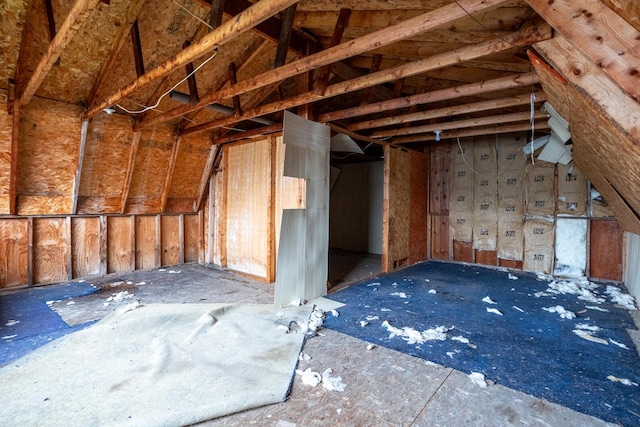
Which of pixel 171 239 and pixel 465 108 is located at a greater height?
pixel 465 108

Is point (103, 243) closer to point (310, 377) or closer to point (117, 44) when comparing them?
point (117, 44)

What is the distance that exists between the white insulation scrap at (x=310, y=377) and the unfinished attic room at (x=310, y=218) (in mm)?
16

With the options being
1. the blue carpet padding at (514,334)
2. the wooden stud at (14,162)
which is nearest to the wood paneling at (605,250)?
the blue carpet padding at (514,334)

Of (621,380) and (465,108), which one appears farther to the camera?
(465,108)

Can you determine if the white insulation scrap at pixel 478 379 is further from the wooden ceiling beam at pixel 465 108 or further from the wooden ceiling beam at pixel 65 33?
the wooden ceiling beam at pixel 65 33

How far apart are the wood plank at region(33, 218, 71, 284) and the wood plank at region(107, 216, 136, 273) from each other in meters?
0.58

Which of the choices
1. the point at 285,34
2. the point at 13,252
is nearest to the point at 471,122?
the point at 285,34

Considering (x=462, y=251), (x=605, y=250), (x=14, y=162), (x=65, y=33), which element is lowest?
(x=462, y=251)

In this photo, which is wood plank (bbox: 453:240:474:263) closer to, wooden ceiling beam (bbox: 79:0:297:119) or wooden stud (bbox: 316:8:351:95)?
wooden stud (bbox: 316:8:351:95)

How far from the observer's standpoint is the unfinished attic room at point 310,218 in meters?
1.92

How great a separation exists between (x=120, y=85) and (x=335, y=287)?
3.94 m

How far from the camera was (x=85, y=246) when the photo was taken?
494cm

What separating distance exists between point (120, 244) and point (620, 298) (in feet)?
23.9

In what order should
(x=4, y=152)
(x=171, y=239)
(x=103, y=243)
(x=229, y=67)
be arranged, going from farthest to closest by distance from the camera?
(x=171, y=239) → (x=103, y=243) → (x=229, y=67) → (x=4, y=152)
